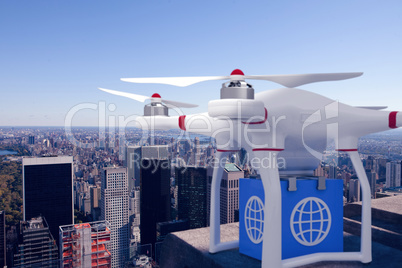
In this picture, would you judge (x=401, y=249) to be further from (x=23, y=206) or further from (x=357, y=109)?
(x=23, y=206)

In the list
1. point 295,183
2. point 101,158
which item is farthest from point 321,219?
point 101,158

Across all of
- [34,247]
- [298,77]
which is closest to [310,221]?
[298,77]

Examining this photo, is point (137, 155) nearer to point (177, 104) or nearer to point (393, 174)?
point (393, 174)

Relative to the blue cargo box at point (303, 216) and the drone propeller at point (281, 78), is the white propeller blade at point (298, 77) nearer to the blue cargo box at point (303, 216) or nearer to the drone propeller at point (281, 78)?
the drone propeller at point (281, 78)

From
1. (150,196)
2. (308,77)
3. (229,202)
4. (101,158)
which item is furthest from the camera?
(101,158)

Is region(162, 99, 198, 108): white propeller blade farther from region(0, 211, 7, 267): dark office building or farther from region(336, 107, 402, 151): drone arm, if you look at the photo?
region(0, 211, 7, 267): dark office building

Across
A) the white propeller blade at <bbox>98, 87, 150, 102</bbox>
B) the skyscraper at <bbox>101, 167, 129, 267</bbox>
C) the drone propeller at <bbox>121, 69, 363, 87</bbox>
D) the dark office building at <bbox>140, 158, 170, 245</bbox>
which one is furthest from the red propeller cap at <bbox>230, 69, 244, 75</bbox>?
the skyscraper at <bbox>101, 167, 129, 267</bbox>

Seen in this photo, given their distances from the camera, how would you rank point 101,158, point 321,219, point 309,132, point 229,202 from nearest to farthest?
1. point 309,132
2. point 321,219
3. point 229,202
4. point 101,158

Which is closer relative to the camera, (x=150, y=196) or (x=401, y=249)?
(x=401, y=249)
